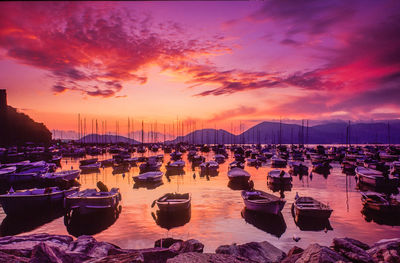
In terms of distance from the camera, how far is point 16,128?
11438 centimetres

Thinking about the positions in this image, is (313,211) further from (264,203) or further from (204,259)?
(204,259)

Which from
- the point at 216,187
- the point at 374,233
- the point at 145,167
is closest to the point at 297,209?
the point at 374,233

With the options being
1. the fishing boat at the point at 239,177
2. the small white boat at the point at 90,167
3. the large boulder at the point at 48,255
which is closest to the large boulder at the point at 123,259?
the large boulder at the point at 48,255

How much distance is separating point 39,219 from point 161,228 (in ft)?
39.9

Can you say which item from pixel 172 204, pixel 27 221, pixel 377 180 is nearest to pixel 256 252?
pixel 172 204

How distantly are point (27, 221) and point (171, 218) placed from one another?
1314 cm

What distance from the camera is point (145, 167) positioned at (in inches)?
1986

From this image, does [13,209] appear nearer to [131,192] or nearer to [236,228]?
[131,192]

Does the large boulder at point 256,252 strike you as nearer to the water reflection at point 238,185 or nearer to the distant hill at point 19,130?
the water reflection at point 238,185

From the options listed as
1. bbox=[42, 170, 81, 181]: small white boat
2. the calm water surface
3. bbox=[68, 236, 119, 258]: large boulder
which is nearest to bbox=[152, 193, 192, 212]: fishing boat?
the calm water surface

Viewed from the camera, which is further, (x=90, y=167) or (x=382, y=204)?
(x=90, y=167)

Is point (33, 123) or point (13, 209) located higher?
point (33, 123)

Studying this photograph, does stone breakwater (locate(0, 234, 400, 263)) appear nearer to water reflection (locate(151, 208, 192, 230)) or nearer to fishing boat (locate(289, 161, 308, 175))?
water reflection (locate(151, 208, 192, 230))

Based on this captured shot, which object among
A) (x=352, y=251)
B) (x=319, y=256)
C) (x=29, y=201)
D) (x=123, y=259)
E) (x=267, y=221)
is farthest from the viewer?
(x=29, y=201)
